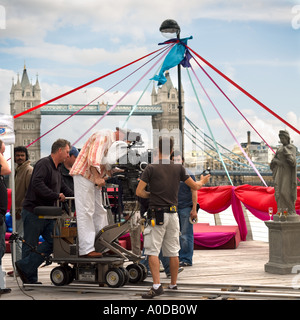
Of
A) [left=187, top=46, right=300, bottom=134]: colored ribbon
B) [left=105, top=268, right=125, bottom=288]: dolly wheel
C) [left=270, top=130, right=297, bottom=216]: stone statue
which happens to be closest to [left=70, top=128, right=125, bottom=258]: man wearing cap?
[left=105, top=268, right=125, bottom=288]: dolly wheel

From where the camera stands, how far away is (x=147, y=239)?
5.39 metres

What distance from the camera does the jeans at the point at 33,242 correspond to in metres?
5.97

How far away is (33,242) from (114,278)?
958 mm

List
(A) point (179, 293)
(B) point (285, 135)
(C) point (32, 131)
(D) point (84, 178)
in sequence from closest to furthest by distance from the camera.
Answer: (A) point (179, 293), (D) point (84, 178), (B) point (285, 135), (C) point (32, 131)

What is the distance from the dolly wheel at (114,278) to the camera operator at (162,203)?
407 millimetres

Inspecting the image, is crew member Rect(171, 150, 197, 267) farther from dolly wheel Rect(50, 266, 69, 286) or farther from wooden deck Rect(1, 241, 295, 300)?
dolly wheel Rect(50, 266, 69, 286)

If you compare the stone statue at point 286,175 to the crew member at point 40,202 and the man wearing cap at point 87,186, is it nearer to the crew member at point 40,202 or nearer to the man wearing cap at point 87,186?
the man wearing cap at point 87,186

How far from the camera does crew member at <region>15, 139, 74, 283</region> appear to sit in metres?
5.95

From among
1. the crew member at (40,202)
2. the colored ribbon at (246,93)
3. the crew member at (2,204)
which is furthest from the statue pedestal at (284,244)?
the crew member at (2,204)
